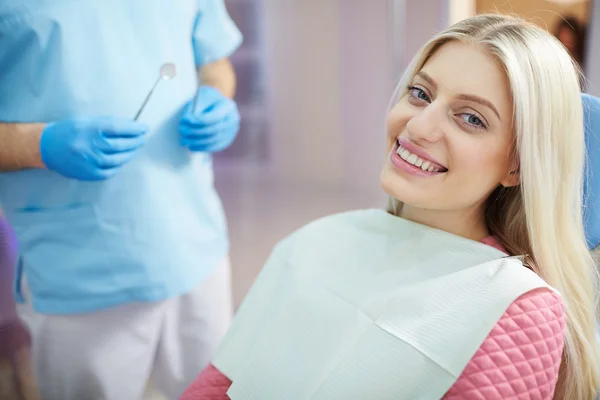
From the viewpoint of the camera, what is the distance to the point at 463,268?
964 mm

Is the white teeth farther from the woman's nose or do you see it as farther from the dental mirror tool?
the dental mirror tool

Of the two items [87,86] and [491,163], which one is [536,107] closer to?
[491,163]

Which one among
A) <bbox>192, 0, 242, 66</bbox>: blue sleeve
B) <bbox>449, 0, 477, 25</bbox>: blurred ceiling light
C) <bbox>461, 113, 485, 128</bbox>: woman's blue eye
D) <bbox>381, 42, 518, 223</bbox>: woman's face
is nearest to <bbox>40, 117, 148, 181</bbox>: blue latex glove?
<bbox>192, 0, 242, 66</bbox>: blue sleeve

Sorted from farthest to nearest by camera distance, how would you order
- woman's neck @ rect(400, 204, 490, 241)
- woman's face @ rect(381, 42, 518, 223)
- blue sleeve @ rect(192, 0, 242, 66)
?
blue sleeve @ rect(192, 0, 242, 66) → woman's neck @ rect(400, 204, 490, 241) → woman's face @ rect(381, 42, 518, 223)

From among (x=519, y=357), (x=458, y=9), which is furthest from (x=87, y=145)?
(x=458, y=9)

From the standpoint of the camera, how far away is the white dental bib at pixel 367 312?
0.87 meters

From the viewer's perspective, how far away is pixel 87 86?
117 centimetres

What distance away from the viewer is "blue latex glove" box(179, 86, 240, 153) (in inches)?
51.0

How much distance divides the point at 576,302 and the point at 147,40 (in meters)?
0.94

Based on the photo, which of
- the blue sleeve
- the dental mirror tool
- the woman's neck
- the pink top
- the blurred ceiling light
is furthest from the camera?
the blurred ceiling light

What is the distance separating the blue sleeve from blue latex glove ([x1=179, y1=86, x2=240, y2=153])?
8 centimetres

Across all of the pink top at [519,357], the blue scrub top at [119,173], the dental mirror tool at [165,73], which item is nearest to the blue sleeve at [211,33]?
the blue scrub top at [119,173]

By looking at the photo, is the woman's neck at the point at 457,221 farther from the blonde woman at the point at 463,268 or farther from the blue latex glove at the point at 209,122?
the blue latex glove at the point at 209,122

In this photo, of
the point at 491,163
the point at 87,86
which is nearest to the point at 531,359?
the point at 491,163
